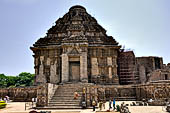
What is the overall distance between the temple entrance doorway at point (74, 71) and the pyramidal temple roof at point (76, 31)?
348 cm

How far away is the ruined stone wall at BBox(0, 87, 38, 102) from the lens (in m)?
23.1

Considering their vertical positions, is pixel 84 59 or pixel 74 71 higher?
pixel 84 59

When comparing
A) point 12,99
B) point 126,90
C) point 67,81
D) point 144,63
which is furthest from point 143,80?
point 12,99

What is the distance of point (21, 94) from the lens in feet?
77.3

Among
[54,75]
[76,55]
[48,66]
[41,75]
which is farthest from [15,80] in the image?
[76,55]

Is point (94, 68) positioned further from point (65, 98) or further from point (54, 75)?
point (65, 98)

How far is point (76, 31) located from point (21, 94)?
12528 mm

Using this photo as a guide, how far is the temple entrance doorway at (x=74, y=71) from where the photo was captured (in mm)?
26094

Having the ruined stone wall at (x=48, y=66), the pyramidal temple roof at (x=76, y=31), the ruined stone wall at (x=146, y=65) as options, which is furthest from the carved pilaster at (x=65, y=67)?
the ruined stone wall at (x=146, y=65)

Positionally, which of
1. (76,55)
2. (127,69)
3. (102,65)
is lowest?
(127,69)

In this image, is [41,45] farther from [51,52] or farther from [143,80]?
[143,80]

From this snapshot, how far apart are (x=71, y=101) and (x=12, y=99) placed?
33.3ft

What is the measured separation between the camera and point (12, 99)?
2370cm

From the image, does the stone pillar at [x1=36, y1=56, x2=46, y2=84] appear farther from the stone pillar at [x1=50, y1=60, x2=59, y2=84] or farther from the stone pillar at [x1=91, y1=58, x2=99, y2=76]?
the stone pillar at [x1=91, y1=58, x2=99, y2=76]
